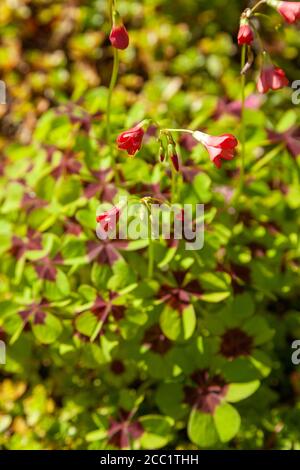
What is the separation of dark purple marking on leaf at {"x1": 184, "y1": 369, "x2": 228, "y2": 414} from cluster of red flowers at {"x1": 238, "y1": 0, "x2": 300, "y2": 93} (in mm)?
742

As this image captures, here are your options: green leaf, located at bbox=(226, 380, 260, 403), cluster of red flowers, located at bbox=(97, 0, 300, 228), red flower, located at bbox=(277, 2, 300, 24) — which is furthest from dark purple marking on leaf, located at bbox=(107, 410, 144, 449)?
red flower, located at bbox=(277, 2, 300, 24)

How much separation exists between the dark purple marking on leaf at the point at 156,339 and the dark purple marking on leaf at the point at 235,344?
0.15 meters

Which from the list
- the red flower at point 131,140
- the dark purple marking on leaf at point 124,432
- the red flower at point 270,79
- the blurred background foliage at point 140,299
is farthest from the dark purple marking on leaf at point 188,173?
the dark purple marking on leaf at point 124,432

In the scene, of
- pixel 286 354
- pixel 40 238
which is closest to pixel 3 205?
pixel 40 238

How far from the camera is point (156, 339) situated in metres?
1.70

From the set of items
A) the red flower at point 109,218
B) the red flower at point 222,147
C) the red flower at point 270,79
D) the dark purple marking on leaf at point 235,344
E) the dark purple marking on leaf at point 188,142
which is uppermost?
the red flower at point 270,79

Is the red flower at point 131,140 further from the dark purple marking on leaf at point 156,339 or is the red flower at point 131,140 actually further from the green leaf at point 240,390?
the green leaf at point 240,390

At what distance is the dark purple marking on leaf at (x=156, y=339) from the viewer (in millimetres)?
1685

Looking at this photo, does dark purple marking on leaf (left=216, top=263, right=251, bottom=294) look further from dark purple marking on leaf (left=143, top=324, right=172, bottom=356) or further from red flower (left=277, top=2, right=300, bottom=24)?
red flower (left=277, top=2, right=300, bottom=24)

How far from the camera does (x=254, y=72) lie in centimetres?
273

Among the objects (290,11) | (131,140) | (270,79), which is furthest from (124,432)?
(290,11)

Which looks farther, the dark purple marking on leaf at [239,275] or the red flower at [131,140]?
the dark purple marking on leaf at [239,275]

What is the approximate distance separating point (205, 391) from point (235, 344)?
15 cm
